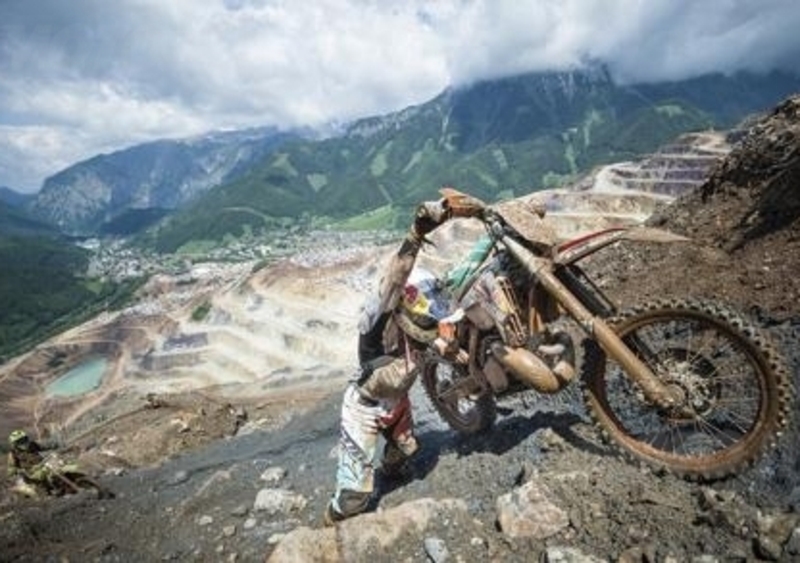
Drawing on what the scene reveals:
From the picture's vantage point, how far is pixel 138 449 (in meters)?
20.7

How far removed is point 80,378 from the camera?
104 metres

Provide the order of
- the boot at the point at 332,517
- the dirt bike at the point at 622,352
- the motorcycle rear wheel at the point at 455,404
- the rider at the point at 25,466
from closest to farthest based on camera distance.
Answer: the dirt bike at the point at 622,352 → the boot at the point at 332,517 → the motorcycle rear wheel at the point at 455,404 → the rider at the point at 25,466

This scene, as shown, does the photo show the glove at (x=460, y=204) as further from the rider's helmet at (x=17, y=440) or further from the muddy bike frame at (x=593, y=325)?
the rider's helmet at (x=17, y=440)

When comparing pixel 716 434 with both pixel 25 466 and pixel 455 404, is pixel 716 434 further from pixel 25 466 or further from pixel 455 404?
pixel 25 466

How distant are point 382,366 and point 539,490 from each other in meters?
2.06

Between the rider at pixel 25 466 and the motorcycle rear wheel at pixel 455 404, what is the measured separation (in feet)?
34.6

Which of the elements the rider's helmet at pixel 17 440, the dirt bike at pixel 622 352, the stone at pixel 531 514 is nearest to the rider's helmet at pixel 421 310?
the dirt bike at pixel 622 352

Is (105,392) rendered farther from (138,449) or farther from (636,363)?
(636,363)

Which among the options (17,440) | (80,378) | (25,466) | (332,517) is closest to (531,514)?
(332,517)

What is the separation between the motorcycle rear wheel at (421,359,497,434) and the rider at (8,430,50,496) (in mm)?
10551

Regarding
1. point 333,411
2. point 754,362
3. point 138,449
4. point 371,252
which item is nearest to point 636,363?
point 754,362

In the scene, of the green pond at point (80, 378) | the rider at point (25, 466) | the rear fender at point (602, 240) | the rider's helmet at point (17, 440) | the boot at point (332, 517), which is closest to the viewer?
the rear fender at point (602, 240)

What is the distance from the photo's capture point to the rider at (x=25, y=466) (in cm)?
1451

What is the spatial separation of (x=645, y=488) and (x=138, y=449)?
18.6m
